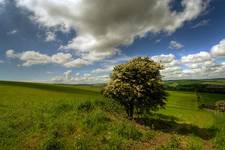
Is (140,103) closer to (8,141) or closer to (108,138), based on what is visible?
(108,138)

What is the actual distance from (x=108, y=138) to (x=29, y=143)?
636cm

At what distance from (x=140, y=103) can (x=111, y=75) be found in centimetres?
568

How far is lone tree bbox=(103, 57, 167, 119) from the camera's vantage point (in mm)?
30234

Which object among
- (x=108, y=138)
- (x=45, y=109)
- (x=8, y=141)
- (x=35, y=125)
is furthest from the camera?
(x=45, y=109)

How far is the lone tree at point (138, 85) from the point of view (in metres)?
30.2

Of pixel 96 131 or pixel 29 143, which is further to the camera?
pixel 96 131

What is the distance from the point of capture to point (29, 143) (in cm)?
1928

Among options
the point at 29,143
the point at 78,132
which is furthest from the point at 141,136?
the point at 29,143

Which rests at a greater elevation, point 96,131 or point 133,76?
point 133,76

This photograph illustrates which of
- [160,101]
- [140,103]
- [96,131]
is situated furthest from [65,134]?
[160,101]

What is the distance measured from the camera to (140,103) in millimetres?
30656

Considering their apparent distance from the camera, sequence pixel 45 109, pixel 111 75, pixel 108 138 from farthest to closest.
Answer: pixel 111 75 → pixel 45 109 → pixel 108 138

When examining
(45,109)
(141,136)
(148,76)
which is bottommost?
(141,136)

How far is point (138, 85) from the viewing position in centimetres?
3022
